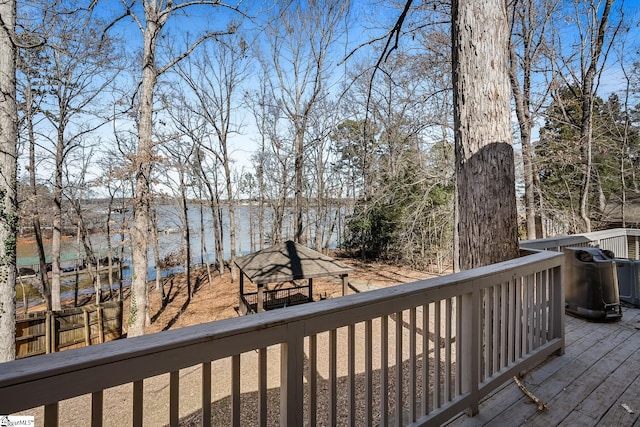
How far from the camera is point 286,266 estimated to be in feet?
26.3

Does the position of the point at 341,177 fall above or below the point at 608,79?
below

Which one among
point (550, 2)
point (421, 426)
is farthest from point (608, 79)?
point (421, 426)

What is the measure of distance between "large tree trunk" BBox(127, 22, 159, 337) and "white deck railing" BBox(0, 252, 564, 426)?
25.9ft

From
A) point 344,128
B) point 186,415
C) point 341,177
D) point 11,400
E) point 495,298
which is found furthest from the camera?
point 341,177

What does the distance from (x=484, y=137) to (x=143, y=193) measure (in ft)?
28.2

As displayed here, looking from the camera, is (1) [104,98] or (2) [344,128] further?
(2) [344,128]

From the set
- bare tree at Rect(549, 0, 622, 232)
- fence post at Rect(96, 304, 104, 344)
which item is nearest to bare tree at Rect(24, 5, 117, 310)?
fence post at Rect(96, 304, 104, 344)

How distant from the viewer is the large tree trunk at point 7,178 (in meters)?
5.74

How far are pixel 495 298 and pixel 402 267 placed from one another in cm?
1097

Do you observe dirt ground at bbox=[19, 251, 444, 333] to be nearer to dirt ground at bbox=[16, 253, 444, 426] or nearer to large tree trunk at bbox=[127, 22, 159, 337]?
dirt ground at bbox=[16, 253, 444, 426]

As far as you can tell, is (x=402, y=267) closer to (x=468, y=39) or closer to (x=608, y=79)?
(x=608, y=79)

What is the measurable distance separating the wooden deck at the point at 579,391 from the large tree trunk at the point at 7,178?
7.54m

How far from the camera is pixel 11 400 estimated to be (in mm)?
729

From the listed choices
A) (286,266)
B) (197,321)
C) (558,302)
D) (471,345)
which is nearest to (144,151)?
(286,266)
